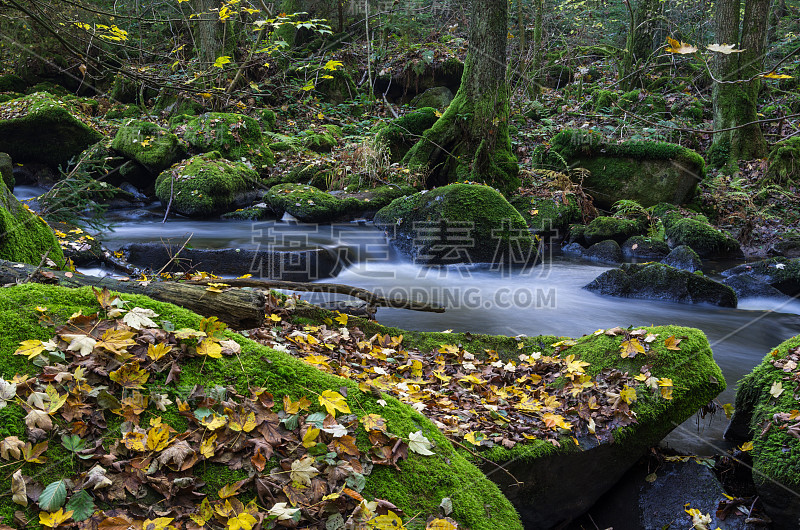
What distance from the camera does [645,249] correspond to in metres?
10.2

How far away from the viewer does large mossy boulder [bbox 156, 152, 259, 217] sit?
10.6 m

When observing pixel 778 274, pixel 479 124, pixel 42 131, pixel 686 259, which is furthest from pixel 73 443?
pixel 42 131

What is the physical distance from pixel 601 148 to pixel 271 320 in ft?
35.4

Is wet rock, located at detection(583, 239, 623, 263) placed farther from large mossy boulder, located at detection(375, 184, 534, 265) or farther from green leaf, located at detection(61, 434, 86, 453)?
green leaf, located at detection(61, 434, 86, 453)

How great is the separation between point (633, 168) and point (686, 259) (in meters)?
3.37

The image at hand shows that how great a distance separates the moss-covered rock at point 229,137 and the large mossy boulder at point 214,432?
10.9m

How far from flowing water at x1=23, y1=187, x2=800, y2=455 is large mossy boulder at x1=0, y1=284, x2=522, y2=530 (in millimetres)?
3818

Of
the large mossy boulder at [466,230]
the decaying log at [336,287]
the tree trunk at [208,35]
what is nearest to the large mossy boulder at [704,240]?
the large mossy boulder at [466,230]

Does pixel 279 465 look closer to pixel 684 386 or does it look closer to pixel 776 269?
pixel 684 386

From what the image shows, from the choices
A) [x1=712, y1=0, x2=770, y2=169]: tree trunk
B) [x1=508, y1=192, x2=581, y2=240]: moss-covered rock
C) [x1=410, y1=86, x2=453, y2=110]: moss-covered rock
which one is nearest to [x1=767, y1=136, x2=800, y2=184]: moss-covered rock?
[x1=712, y1=0, x2=770, y2=169]: tree trunk

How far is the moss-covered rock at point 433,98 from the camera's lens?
17297mm

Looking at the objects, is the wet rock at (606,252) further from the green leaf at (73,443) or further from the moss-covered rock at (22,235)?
the green leaf at (73,443)

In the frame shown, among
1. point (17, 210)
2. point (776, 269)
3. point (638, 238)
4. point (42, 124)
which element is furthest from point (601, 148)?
point (42, 124)

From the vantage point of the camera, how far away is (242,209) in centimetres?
1112
